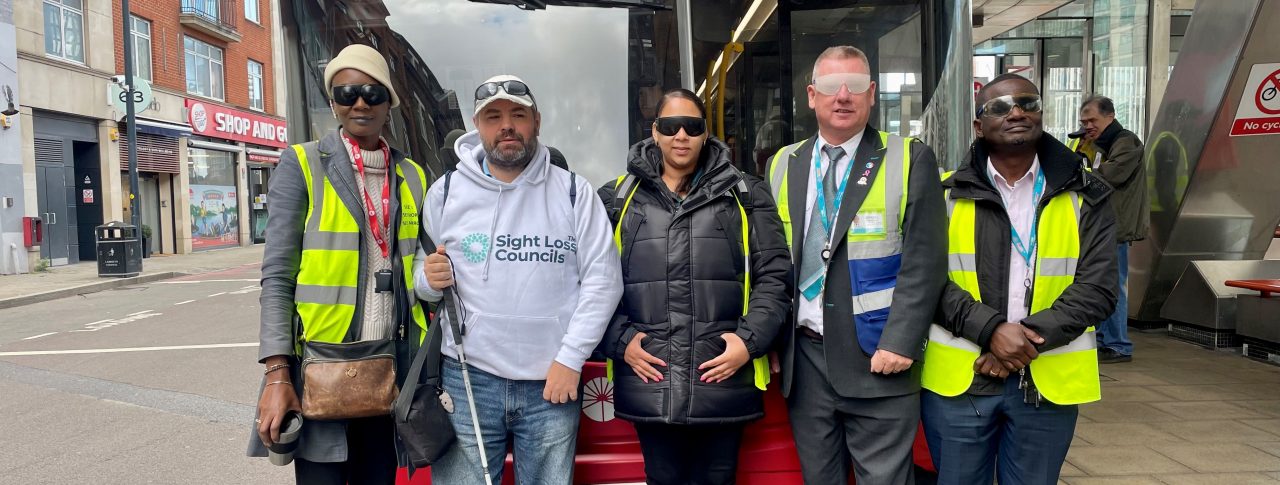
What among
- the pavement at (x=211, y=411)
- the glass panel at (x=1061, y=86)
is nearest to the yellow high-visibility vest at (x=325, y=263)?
the pavement at (x=211, y=411)

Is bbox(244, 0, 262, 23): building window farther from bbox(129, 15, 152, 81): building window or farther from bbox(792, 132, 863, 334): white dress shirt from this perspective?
bbox(792, 132, 863, 334): white dress shirt

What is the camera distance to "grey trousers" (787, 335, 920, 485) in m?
2.48

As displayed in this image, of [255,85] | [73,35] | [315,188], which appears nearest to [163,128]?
[73,35]

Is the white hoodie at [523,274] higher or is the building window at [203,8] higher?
→ the building window at [203,8]

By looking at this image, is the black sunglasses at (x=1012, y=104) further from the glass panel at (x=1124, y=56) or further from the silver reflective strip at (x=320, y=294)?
the glass panel at (x=1124, y=56)

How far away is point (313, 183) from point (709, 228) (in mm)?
1145

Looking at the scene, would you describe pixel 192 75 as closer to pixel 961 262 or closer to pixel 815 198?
pixel 815 198

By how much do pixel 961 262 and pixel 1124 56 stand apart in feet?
36.3

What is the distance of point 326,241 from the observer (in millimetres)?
2336

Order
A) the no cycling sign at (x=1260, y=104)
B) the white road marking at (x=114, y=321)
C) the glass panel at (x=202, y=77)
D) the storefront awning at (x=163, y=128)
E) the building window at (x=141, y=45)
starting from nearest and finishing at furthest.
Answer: the no cycling sign at (x=1260, y=104)
the white road marking at (x=114, y=321)
the storefront awning at (x=163, y=128)
the building window at (x=141, y=45)
the glass panel at (x=202, y=77)

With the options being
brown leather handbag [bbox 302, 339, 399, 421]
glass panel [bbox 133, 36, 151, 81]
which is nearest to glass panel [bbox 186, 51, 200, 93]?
glass panel [bbox 133, 36, 151, 81]

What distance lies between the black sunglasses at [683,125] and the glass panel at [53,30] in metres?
19.1

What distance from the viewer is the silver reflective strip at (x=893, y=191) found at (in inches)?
96.8

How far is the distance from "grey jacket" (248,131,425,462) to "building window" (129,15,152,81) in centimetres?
2148
